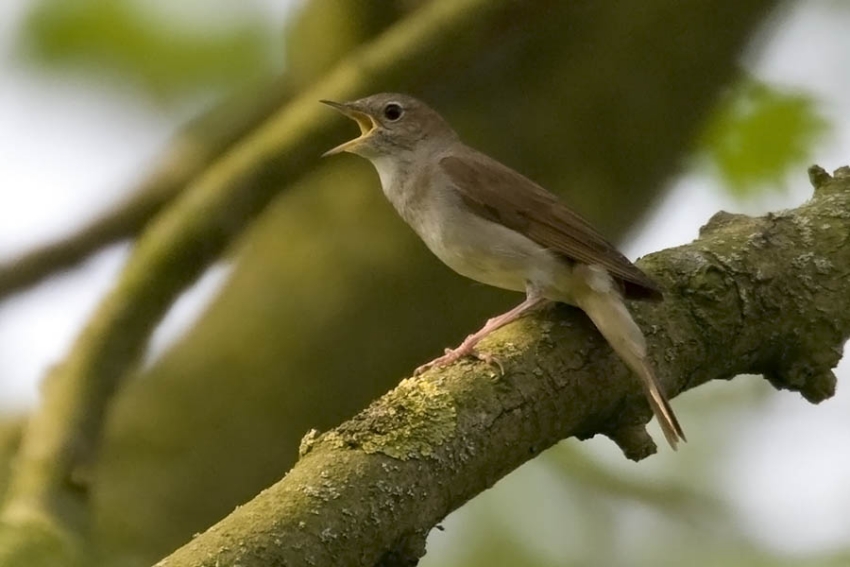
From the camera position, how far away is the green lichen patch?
1803mm

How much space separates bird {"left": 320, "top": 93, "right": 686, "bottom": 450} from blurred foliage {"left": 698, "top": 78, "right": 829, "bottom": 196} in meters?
0.76

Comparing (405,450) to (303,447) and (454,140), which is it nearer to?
(303,447)

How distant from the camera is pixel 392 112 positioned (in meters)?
3.04

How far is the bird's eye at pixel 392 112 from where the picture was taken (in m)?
3.03

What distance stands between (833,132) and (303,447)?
2.14m

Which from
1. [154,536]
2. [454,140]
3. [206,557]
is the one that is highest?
[454,140]

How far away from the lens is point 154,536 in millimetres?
2666

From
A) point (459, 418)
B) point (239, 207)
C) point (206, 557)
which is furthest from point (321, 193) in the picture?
point (206, 557)

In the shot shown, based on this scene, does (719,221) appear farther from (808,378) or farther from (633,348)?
(633,348)

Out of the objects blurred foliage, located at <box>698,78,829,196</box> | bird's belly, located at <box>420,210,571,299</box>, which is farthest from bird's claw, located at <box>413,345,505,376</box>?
blurred foliage, located at <box>698,78,829,196</box>

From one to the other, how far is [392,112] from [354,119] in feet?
0.40

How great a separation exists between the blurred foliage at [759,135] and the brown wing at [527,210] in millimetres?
756

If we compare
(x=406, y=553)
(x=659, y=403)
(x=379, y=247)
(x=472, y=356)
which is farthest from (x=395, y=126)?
(x=406, y=553)

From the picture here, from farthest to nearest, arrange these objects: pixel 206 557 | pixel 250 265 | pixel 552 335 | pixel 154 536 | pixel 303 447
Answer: pixel 250 265
pixel 154 536
pixel 552 335
pixel 303 447
pixel 206 557
